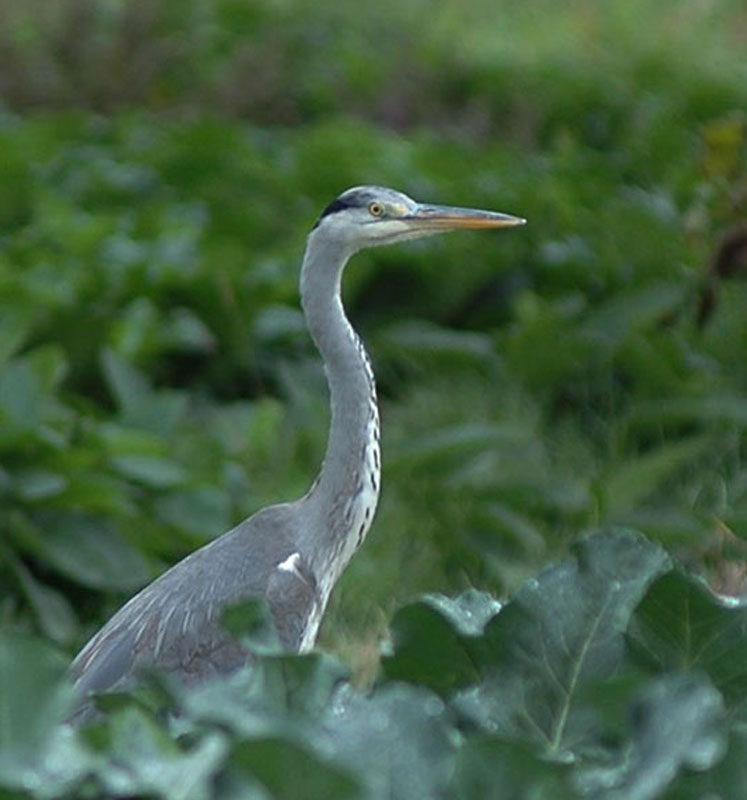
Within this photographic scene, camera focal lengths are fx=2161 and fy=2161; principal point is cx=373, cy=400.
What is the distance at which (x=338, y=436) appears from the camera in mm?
4668

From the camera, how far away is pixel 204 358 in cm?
796

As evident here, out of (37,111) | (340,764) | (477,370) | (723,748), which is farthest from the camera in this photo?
(37,111)

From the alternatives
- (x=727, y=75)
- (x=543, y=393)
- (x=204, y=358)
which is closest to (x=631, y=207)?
(x=543, y=393)

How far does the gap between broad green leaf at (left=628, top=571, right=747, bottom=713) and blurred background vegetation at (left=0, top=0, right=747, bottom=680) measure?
2.62 metres

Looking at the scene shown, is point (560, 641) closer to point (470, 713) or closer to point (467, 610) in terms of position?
point (470, 713)

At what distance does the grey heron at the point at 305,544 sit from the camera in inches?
163

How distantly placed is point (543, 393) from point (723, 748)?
5.74m

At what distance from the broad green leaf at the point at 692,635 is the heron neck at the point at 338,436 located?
201cm

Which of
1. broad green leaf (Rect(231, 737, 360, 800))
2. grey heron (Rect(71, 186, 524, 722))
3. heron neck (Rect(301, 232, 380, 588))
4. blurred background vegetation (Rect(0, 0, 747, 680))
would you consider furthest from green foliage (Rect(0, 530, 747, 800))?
blurred background vegetation (Rect(0, 0, 747, 680))

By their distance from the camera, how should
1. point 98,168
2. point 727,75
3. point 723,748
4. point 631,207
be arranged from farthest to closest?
point 727,75, point 98,168, point 631,207, point 723,748

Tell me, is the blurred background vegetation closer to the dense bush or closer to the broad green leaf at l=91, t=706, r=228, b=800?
the dense bush

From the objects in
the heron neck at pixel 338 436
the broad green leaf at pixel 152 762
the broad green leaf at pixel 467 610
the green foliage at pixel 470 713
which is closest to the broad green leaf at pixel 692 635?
the green foliage at pixel 470 713

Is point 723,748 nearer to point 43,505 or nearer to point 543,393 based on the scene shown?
point 43,505

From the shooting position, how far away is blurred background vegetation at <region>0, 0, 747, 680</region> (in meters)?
6.14
